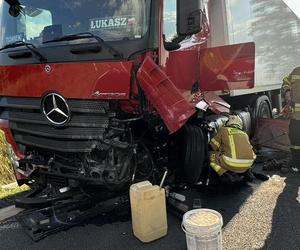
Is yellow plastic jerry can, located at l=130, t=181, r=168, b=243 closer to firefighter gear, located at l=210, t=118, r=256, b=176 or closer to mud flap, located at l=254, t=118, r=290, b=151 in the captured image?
firefighter gear, located at l=210, t=118, r=256, b=176

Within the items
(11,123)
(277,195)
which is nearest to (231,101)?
(277,195)

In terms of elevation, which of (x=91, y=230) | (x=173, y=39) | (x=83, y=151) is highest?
(x=173, y=39)

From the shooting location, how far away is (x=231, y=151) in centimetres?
412

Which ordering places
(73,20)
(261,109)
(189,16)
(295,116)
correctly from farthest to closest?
(261,109), (295,116), (73,20), (189,16)

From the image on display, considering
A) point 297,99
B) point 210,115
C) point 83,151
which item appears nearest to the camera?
point 83,151

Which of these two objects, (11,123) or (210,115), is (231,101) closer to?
(210,115)

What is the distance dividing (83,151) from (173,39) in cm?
132

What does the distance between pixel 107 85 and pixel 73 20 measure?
29.9 inches

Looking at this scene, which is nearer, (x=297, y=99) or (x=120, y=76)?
(x=120, y=76)

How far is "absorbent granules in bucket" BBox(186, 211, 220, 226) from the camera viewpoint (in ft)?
10.8

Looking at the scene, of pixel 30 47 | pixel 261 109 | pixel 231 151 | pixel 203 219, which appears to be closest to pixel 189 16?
pixel 231 151

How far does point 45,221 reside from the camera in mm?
3975

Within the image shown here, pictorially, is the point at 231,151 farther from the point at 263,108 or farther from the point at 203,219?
the point at 263,108

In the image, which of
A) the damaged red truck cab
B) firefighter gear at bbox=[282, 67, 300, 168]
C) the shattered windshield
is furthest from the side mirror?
firefighter gear at bbox=[282, 67, 300, 168]
